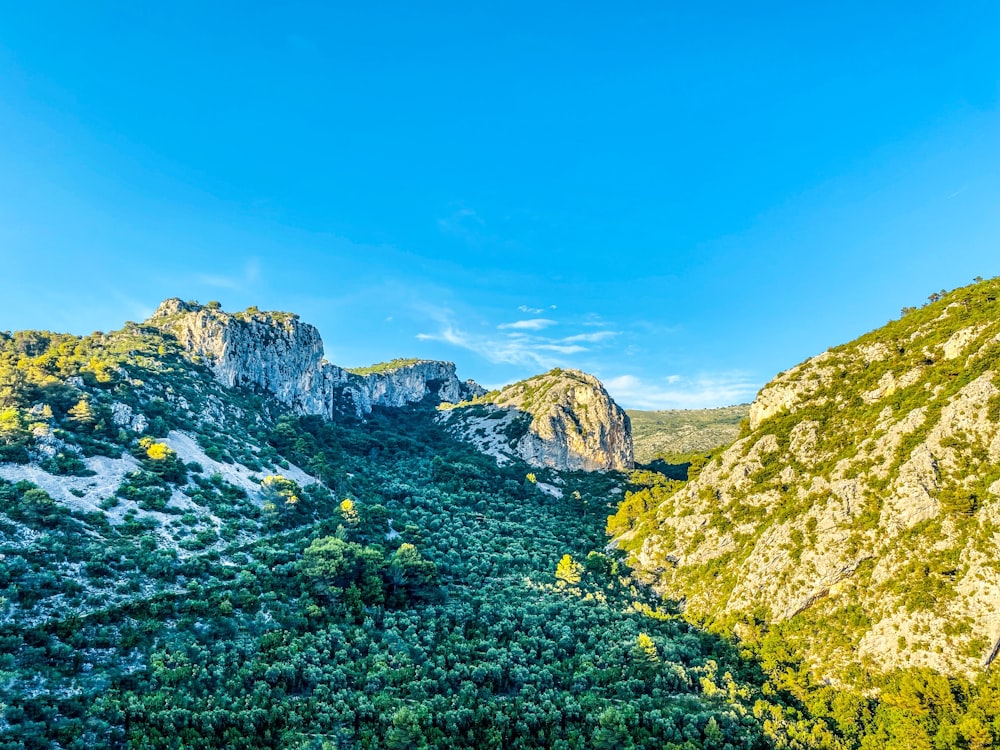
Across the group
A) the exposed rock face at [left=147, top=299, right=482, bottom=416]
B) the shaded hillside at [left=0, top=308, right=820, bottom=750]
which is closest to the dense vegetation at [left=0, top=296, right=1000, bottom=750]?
the shaded hillside at [left=0, top=308, right=820, bottom=750]

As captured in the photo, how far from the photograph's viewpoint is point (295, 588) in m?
45.7

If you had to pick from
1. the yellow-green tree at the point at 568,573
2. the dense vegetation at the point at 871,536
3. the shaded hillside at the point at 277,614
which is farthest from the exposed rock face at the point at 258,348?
the dense vegetation at the point at 871,536

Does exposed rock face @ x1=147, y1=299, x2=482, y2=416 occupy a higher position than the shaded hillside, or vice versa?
exposed rock face @ x1=147, y1=299, x2=482, y2=416

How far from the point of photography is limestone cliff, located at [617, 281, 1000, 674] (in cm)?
3731

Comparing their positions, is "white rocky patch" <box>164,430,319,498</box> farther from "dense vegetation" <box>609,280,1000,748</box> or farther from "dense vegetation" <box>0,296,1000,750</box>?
"dense vegetation" <box>609,280,1000,748</box>

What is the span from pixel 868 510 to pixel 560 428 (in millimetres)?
88295

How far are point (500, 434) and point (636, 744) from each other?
364 feet

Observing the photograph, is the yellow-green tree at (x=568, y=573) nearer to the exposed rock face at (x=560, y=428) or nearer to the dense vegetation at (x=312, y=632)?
the dense vegetation at (x=312, y=632)

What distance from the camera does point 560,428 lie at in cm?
13312

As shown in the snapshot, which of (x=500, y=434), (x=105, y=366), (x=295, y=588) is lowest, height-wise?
(x=295, y=588)

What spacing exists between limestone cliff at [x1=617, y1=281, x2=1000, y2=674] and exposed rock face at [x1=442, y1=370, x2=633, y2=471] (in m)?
56.6

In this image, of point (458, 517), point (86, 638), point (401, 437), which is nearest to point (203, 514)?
point (86, 638)

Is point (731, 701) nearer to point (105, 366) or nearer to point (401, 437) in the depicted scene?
point (105, 366)

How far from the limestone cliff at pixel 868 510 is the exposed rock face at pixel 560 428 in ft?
186
